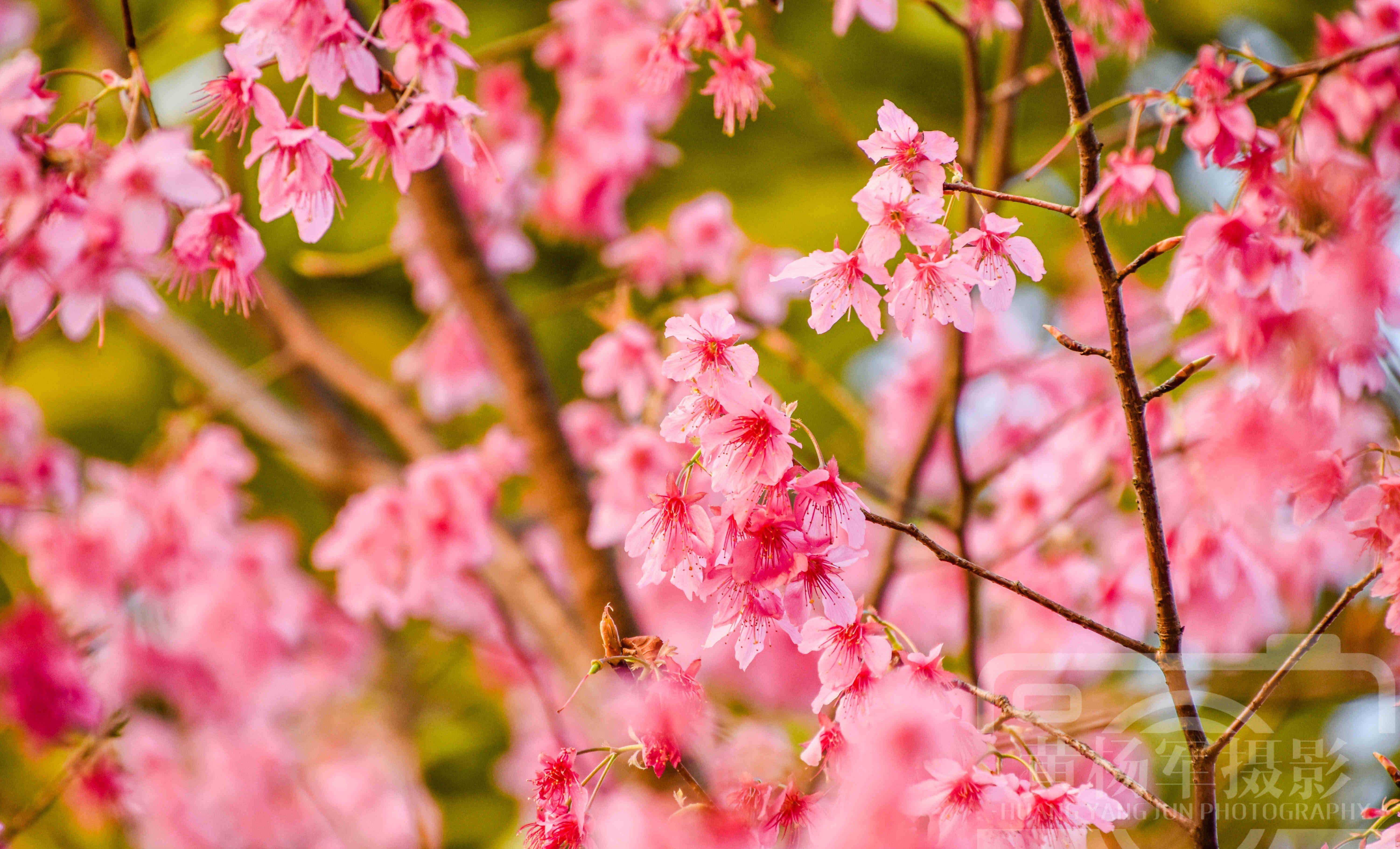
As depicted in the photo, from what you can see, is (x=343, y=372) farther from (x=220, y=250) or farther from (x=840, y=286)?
(x=840, y=286)

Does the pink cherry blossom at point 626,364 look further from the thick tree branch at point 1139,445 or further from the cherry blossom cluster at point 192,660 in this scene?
the thick tree branch at point 1139,445

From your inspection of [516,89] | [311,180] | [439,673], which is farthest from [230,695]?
[311,180]

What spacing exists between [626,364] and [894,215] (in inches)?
32.2

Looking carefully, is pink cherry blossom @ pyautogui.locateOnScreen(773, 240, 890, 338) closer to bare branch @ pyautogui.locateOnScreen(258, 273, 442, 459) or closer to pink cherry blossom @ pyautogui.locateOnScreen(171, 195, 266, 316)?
pink cherry blossom @ pyautogui.locateOnScreen(171, 195, 266, 316)

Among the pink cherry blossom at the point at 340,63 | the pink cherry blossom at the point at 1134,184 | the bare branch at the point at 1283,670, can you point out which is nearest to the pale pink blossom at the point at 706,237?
the pink cherry blossom at the point at 1134,184

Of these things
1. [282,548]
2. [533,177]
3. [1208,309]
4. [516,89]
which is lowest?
[1208,309]

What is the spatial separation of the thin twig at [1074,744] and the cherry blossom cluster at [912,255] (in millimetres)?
266

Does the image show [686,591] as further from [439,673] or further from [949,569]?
[439,673]

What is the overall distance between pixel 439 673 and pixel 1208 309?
1.79m

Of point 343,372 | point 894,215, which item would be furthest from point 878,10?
point 343,372

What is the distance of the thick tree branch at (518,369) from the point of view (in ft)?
4.62

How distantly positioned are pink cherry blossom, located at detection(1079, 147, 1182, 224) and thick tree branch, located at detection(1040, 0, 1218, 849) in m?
0.18

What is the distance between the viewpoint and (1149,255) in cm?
61

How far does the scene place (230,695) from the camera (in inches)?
99.2
